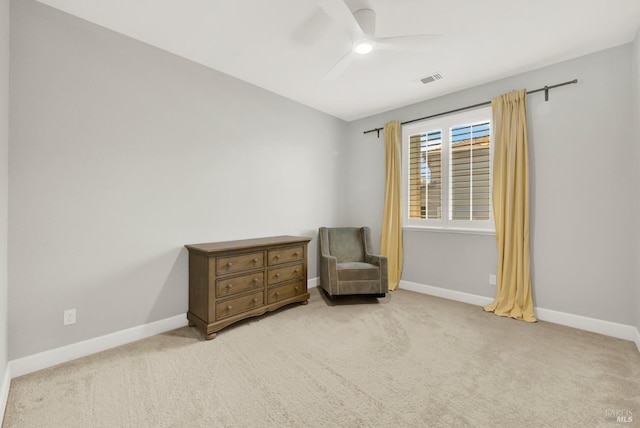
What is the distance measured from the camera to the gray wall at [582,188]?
2520 mm

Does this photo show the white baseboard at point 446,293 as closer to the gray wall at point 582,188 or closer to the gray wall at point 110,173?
the gray wall at point 582,188

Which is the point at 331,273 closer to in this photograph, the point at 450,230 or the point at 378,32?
the point at 450,230

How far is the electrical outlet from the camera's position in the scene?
6.98 feet

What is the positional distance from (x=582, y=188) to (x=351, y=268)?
8.21ft

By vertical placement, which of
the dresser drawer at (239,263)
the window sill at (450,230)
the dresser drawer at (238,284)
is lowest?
the dresser drawer at (238,284)

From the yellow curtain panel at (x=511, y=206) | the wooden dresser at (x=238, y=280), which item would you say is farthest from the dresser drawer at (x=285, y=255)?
the yellow curtain panel at (x=511, y=206)

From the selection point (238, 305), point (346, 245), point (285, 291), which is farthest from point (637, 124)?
point (238, 305)

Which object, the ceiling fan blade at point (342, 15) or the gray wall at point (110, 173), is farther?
the gray wall at point (110, 173)

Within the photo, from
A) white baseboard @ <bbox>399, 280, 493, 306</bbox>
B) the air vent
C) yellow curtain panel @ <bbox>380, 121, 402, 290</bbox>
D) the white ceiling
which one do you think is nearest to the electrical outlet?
the white ceiling

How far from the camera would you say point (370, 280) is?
11.3 ft

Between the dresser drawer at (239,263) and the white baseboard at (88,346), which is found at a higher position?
the dresser drawer at (239,263)

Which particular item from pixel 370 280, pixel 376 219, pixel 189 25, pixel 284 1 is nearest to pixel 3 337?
pixel 189 25

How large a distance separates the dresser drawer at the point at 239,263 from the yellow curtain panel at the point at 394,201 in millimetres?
2007

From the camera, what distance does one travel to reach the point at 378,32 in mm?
2371
